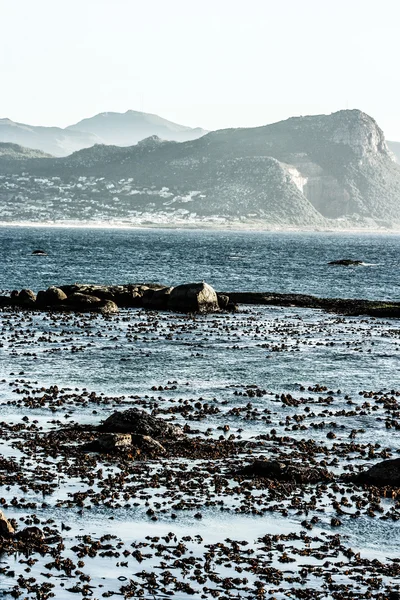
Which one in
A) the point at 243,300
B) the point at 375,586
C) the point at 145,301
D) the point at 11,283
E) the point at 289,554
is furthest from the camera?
the point at 11,283

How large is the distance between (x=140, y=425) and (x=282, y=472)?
561 cm

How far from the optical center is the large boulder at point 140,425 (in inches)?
1029

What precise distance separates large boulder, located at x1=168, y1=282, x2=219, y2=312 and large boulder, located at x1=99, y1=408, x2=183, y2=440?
125 ft

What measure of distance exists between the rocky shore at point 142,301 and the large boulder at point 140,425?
121ft

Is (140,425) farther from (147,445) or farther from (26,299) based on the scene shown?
(26,299)

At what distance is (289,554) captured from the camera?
683 inches

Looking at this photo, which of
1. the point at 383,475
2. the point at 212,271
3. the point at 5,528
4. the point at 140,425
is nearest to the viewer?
the point at 5,528

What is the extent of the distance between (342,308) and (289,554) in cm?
5365

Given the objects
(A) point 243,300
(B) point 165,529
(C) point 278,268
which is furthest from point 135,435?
(C) point 278,268

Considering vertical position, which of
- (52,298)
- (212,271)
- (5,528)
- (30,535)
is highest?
(212,271)

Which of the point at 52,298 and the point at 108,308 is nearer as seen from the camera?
the point at 108,308

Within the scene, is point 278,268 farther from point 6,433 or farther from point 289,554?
point 289,554

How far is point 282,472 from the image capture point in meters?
22.3

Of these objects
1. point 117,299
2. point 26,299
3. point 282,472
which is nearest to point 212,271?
point 117,299
